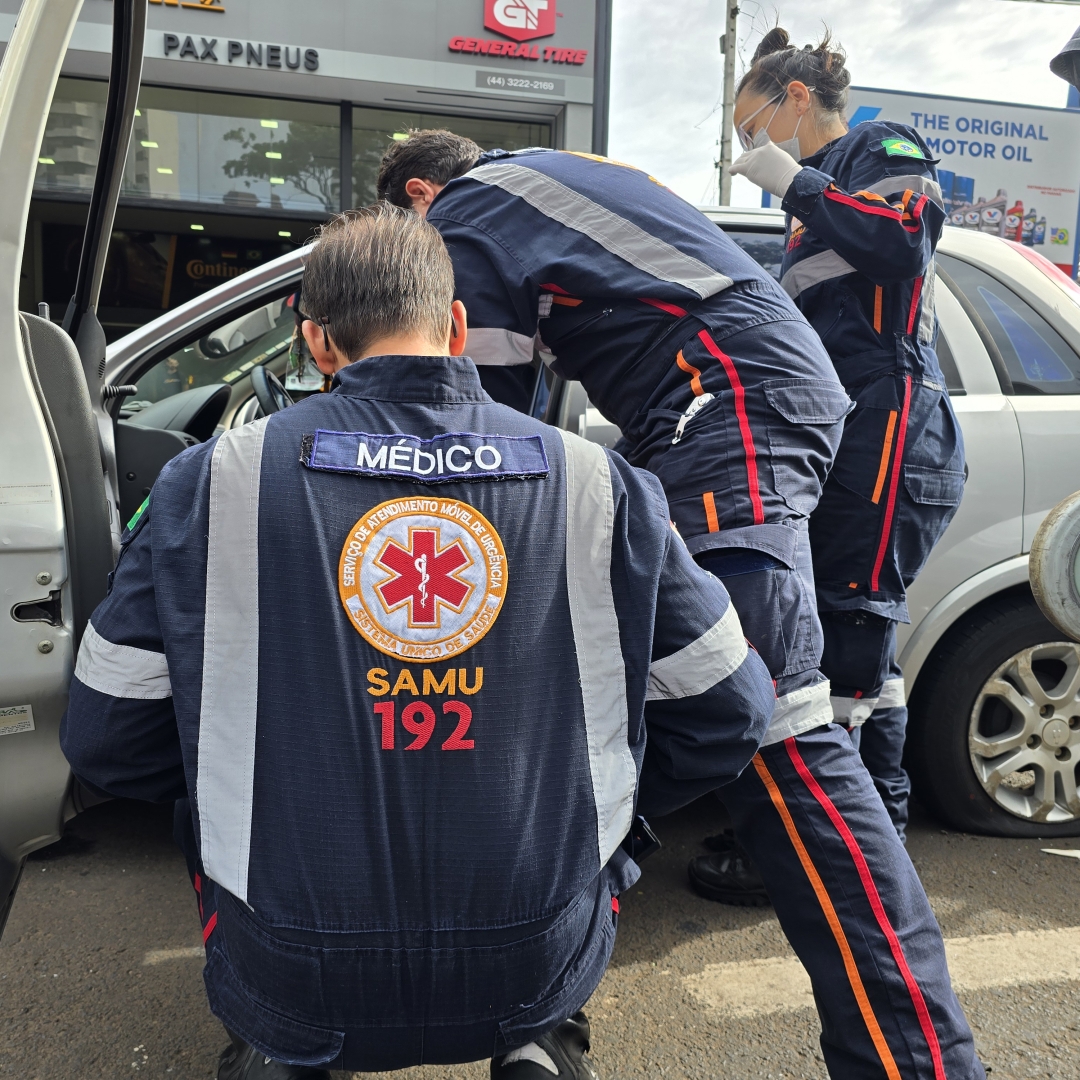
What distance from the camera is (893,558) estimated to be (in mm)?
2072

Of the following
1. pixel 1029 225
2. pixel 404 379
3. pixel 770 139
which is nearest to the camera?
pixel 404 379

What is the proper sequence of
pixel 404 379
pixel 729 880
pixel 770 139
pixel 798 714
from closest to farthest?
pixel 404 379 < pixel 798 714 < pixel 770 139 < pixel 729 880

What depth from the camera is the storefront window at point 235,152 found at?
10609 millimetres

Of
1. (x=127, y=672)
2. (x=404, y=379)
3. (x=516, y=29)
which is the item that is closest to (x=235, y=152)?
(x=516, y=29)

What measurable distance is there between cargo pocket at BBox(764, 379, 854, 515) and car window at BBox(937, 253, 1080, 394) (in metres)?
1.38

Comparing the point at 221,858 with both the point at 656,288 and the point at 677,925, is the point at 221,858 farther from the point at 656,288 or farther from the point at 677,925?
the point at 677,925

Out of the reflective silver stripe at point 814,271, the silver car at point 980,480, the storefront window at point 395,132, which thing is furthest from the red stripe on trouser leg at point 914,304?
the storefront window at point 395,132

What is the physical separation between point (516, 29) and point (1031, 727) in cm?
1034

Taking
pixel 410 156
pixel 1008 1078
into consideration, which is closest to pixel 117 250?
pixel 410 156

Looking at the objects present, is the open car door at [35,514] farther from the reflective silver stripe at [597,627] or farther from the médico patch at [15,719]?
the reflective silver stripe at [597,627]

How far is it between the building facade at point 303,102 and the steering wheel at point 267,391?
323 inches

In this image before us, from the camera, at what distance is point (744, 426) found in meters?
1.60

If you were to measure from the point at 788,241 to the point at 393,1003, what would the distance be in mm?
1874

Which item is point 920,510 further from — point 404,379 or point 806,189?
point 404,379
